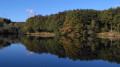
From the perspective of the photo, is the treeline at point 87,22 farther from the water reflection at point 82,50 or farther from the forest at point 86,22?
the water reflection at point 82,50

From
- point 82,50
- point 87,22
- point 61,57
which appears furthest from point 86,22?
point 61,57

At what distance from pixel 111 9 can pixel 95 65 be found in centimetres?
5731

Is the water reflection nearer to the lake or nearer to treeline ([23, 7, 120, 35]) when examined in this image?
the lake

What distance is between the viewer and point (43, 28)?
3506 inches

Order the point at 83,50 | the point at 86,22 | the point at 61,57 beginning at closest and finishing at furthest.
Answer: the point at 61,57 → the point at 83,50 → the point at 86,22

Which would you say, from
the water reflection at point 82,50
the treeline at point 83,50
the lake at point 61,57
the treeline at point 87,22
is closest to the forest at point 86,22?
the treeline at point 87,22

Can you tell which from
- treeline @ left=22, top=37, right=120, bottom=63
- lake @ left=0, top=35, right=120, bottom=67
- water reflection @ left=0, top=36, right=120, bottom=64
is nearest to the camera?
lake @ left=0, top=35, right=120, bottom=67

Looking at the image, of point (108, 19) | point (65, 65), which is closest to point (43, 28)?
point (108, 19)

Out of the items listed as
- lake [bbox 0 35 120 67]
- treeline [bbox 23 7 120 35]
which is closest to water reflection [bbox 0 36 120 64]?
lake [bbox 0 35 120 67]

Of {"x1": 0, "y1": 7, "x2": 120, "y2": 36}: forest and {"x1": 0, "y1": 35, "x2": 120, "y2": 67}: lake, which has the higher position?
{"x1": 0, "y1": 7, "x2": 120, "y2": 36}: forest

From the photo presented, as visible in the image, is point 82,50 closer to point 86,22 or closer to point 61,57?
point 61,57

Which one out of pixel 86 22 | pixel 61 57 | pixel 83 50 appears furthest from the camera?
pixel 86 22

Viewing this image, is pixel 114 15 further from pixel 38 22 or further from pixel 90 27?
pixel 38 22

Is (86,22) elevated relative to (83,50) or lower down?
elevated
